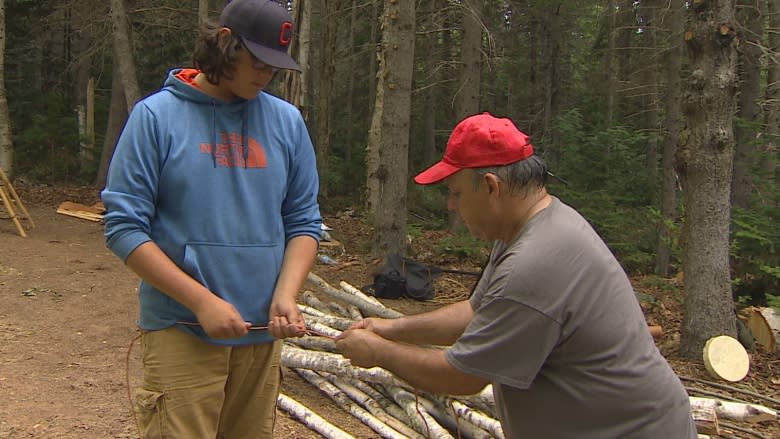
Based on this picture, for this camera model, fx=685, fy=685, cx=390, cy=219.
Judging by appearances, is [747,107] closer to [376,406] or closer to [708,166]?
[708,166]

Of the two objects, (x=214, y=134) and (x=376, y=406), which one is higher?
(x=214, y=134)

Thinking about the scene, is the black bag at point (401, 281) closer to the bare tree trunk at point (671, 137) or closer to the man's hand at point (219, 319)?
the man's hand at point (219, 319)

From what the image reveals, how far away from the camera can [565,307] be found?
65.8 inches

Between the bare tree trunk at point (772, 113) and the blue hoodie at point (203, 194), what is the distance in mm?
9017

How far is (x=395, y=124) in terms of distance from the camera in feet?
28.6

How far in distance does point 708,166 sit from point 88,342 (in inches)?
204

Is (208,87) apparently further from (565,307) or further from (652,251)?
(652,251)

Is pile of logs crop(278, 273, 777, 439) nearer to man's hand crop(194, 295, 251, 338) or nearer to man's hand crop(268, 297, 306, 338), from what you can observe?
man's hand crop(268, 297, 306, 338)

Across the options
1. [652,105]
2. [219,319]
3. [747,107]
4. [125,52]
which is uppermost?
[125,52]

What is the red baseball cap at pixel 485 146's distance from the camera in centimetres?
182

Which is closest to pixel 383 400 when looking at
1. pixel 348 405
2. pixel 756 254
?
pixel 348 405

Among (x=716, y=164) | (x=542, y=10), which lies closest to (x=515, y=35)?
(x=542, y=10)

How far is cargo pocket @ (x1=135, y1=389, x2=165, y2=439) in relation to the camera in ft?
6.45

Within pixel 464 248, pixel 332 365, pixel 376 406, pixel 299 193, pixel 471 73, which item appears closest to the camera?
pixel 299 193
